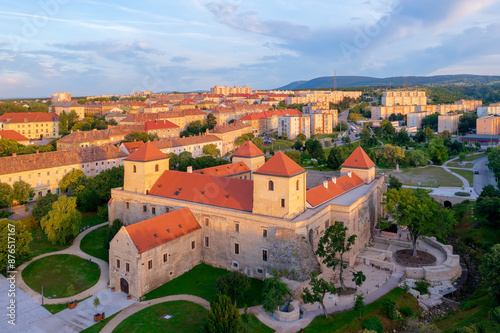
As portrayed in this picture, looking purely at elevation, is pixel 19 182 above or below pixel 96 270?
above

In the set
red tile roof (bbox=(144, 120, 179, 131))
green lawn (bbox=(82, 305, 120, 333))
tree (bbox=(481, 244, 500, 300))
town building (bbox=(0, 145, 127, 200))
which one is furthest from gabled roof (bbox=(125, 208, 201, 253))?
red tile roof (bbox=(144, 120, 179, 131))

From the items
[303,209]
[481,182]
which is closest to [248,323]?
[303,209]

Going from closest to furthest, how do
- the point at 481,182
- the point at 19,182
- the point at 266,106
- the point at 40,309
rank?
the point at 40,309 → the point at 19,182 → the point at 481,182 → the point at 266,106

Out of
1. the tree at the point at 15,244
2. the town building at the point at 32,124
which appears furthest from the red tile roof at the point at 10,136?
the tree at the point at 15,244

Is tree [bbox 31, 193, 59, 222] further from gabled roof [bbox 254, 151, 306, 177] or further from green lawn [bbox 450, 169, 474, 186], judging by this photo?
green lawn [bbox 450, 169, 474, 186]

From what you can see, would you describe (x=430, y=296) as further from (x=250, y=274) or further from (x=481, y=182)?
(x=481, y=182)

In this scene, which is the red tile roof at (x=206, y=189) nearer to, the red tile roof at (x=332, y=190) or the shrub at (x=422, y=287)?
the red tile roof at (x=332, y=190)

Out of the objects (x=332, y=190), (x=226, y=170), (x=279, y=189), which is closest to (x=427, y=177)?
(x=332, y=190)

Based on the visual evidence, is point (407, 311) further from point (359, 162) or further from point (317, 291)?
point (359, 162)
